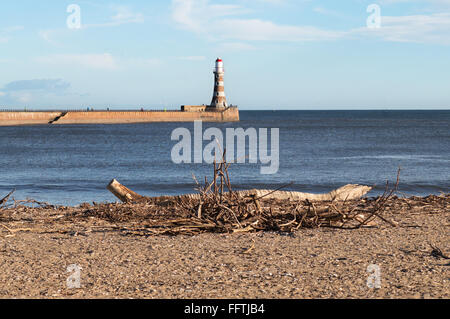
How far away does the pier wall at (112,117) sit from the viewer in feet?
282

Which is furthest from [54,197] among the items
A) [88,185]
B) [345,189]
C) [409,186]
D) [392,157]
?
[392,157]

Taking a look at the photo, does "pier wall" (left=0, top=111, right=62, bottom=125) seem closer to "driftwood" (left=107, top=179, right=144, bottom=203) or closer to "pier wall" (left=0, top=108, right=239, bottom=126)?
"pier wall" (left=0, top=108, right=239, bottom=126)

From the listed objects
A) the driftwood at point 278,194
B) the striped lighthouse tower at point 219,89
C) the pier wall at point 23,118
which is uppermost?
the striped lighthouse tower at point 219,89

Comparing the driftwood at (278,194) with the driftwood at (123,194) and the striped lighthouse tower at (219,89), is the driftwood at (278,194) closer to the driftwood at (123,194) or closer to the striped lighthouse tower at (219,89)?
the driftwood at (123,194)

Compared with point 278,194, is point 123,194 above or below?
above

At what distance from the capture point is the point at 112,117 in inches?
3679

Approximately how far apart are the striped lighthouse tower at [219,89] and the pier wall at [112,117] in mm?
1593

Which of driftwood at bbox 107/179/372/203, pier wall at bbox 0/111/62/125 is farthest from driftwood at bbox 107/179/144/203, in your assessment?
pier wall at bbox 0/111/62/125

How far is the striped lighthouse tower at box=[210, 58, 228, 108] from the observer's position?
85.2 m

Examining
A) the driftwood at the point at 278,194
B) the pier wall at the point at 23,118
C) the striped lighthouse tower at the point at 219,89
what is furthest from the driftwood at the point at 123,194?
the pier wall at the point at 23,118

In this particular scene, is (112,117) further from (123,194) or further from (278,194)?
(278,194)

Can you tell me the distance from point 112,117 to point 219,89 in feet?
66.2

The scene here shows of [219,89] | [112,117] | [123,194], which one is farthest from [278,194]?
[112,117]
